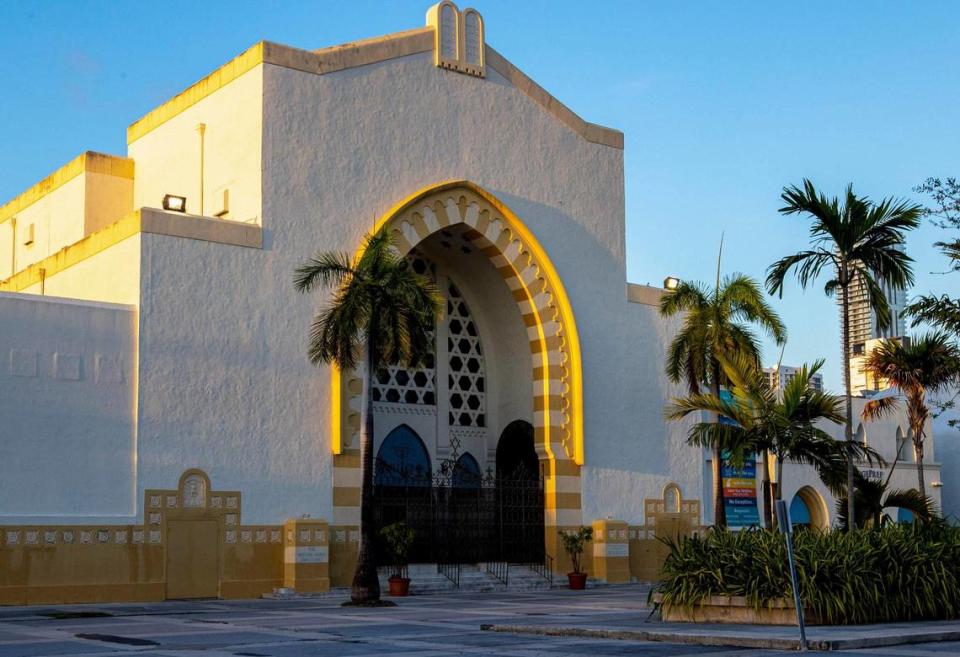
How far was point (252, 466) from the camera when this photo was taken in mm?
27672

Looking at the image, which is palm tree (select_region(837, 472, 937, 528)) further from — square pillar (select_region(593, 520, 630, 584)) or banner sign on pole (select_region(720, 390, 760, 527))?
square pillar (select_region(593, 520, 630, 584))

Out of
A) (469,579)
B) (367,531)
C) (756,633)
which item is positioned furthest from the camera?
(469,579)

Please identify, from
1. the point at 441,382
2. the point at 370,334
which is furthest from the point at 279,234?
the point at 441,382

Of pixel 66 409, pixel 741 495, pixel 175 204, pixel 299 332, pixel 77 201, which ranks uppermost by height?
pixel 77 201

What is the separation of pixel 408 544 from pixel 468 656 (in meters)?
12.8

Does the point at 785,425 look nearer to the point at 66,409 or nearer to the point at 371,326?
the point at 371,326

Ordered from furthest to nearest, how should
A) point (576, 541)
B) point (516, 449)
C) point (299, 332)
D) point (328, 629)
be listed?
point (516, 449) < point (576, 541) < point (299, 332) < point (328, 629)

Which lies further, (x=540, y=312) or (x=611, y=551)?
(x=540, y=312)

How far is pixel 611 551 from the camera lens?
33281 millimetres

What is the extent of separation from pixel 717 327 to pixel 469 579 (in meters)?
8.56

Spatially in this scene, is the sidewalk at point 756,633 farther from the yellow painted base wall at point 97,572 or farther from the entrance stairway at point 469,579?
the entrance stairway at point 469,579

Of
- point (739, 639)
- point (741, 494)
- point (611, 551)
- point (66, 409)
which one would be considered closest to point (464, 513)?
point (611, 551)

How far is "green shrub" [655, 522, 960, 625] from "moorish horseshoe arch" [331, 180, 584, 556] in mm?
12570

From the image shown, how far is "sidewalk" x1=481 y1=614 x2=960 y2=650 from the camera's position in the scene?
15.6 m
